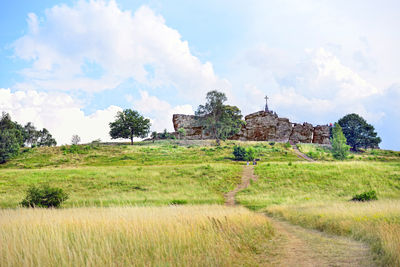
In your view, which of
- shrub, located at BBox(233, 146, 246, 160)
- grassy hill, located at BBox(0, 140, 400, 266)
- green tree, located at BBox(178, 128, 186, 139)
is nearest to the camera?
grassy hill, located at BBox(0, 140, 400, 266)

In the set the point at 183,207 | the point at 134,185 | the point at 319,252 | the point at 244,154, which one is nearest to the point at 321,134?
the point at 244,154

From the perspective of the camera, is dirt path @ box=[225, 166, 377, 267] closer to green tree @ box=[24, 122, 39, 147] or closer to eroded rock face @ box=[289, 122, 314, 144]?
eroded rock face @ box=[289, 122, 314, 144]

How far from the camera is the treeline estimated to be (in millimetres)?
49878

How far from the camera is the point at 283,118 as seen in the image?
9081 centimetres

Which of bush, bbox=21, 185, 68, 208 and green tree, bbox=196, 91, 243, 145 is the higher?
green tree, bbox=196, 91, 243, 145

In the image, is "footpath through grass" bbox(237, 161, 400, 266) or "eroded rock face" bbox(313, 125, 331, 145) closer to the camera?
"footpath through grass" bbox(237, 161, 400, 266)

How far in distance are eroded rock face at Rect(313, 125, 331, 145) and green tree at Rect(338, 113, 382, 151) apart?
11.4m

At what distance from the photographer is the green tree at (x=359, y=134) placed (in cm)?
7419

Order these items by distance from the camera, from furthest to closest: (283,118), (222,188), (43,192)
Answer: (283,118) < (222,188) < (43,192)

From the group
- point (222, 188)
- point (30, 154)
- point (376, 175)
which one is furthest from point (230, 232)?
point (30, 154)

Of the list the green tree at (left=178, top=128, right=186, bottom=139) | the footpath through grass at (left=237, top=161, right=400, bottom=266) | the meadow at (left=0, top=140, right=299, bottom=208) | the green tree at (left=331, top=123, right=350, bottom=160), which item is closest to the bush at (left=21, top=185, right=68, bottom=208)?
the meadow at (left=0, top=140, right=299, bottom=208)

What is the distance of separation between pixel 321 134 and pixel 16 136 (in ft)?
303

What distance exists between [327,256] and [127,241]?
5.01 metres

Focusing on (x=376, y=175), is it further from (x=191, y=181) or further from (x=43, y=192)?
(x=43, y=192)
